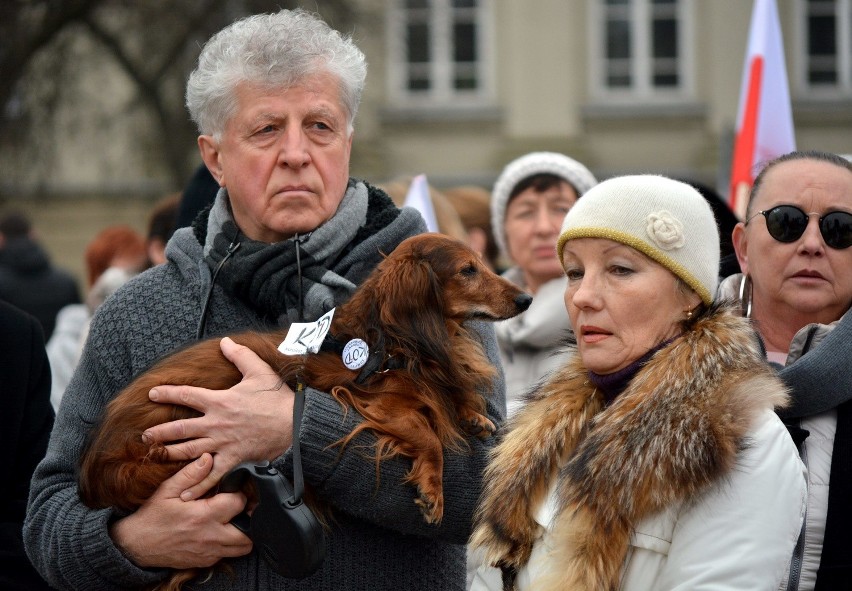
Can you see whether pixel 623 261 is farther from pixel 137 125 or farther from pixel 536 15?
pixel 536 15

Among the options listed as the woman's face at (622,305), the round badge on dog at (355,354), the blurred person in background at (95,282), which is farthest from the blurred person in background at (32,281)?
the woman's face at (622,305)

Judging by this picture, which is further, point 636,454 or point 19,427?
point 19,427

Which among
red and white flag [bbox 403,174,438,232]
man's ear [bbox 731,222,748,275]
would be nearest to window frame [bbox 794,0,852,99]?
red and white flag [bbox 403,174,438,232]

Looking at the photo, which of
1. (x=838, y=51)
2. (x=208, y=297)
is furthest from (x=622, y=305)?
(x=838, y=51)

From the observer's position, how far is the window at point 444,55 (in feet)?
73.6

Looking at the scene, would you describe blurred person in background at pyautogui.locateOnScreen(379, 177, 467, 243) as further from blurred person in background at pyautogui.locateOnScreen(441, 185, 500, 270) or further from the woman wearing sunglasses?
the woman wearing sunglasses

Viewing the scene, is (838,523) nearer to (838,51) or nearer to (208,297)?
(208,297)

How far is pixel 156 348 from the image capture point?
3.12 metres

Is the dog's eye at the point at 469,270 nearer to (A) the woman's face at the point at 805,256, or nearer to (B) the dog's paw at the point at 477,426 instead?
(B) the dog's paw at the point at 477,426

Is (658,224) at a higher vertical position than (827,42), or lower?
lower

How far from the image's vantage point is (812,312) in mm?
3158

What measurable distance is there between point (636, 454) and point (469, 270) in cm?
98

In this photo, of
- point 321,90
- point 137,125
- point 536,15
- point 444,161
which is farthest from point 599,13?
point 321,90

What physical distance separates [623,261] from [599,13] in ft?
67.8
